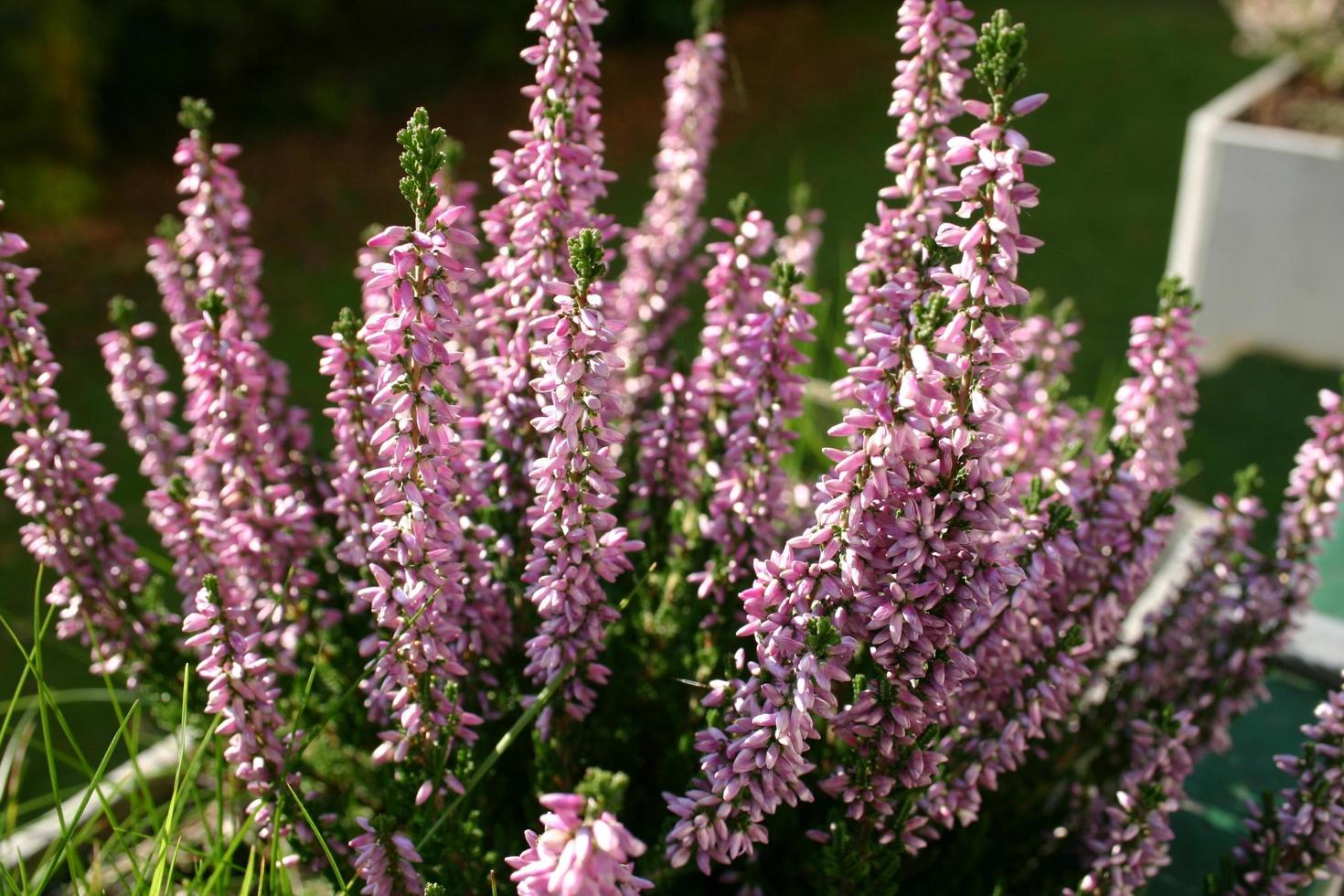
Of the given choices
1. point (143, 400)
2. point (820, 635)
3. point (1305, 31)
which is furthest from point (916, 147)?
point (1305, 31)

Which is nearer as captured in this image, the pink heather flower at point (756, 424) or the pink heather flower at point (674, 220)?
the pink heather flower at point (756, 424)

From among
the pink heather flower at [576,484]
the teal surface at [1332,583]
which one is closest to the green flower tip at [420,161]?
the pink heather flower at [576,484]

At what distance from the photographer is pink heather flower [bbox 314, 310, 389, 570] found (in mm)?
2162

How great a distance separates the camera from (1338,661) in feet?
11.1

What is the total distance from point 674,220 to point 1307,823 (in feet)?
A: 6.76

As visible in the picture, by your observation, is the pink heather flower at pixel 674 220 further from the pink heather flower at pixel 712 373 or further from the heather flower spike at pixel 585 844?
the heather flower spike at pixel 585 844

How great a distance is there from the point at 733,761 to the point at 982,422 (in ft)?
2.01

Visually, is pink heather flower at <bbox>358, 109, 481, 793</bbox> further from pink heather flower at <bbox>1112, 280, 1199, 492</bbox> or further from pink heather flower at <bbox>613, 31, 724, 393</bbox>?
pink heather flower at <bbox>1112, 280, 1199, 492</bbox>

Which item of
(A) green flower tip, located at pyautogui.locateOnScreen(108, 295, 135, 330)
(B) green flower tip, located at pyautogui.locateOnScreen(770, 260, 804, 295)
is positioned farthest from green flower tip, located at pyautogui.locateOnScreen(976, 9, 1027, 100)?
(A) green flower tip, located at pyautogui.locateOnScreen(108, 295, 135, 330)

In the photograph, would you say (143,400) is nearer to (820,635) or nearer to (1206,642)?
(820,635)

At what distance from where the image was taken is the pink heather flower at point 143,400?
9.17 feet

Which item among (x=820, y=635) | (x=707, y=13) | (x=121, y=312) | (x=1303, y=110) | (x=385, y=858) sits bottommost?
(x=385, y=858)

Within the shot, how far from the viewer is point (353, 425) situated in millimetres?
2264

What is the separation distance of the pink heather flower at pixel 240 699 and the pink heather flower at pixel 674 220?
1.36 m
